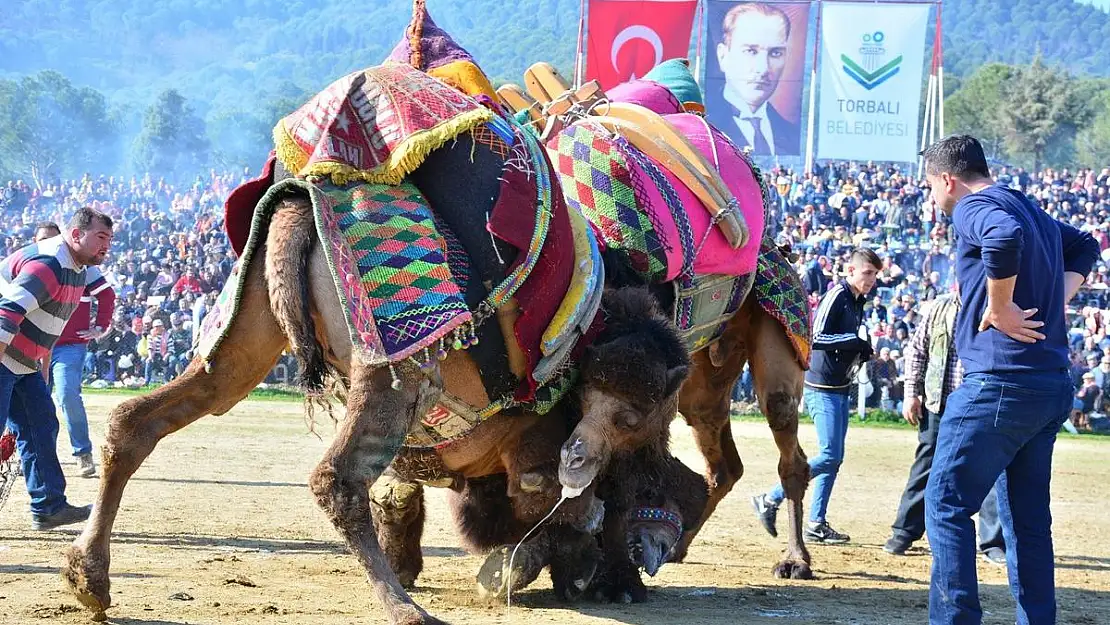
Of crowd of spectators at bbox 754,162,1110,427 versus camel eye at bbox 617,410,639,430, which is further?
crowd of spectators at bbox 754,162,1110,427

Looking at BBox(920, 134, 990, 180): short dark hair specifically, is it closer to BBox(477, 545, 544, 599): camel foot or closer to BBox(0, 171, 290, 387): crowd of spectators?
BBox(477, 545, 544, 599): camel foot

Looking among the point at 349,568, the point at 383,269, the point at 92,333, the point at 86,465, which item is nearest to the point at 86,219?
the point at 92,333

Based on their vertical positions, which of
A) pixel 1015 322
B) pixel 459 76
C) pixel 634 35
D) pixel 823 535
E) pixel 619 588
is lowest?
pixel 823 535

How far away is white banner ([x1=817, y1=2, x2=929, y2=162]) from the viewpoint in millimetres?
31234

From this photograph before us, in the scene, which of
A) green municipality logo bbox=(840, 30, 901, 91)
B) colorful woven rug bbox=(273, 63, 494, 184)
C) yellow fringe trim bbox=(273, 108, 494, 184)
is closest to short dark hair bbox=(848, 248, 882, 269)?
colorful woven rug bbox=(273, 63, 494, 184)

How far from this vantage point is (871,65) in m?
31.8

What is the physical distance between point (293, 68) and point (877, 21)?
117 meters

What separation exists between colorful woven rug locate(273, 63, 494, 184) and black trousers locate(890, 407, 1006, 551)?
4.71m

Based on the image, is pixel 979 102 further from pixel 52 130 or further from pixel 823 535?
pixel 823 535

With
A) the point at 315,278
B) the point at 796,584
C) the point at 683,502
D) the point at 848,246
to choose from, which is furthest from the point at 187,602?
the point at 848,246

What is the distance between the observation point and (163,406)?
15.7ft

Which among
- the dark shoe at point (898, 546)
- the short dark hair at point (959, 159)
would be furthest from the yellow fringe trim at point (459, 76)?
the dark shoe at point (898, 546)

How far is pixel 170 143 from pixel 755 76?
154 feet

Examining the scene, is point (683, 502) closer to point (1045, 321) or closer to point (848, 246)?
point (1045, 321)
